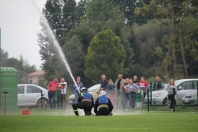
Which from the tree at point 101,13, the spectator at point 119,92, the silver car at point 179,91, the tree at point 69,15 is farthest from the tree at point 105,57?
the spectator at point 119,92

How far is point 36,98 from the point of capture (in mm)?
47344

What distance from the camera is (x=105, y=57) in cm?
9944

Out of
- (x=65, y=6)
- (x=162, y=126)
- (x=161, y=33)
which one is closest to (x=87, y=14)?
(x=65, y=6)

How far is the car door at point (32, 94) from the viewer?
155 feet

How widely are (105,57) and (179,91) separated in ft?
192

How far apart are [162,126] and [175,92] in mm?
15993

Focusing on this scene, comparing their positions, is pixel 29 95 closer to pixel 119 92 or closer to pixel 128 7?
pixel 119 92

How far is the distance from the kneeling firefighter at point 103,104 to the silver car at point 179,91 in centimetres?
1156

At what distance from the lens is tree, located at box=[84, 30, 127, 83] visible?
9700cm

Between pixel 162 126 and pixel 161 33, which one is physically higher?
pixel 161 33

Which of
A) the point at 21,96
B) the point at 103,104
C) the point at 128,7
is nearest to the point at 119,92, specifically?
the point at 103,104

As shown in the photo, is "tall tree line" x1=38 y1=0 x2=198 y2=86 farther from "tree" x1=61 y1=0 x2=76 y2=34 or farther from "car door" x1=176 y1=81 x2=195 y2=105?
"car door" x1=176 y1=81 x2=195 y2=105

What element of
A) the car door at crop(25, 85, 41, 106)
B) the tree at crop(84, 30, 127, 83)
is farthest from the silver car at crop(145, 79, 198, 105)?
the tree at crop(84, 30, 127, 83)

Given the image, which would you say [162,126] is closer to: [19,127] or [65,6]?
[19,127]
